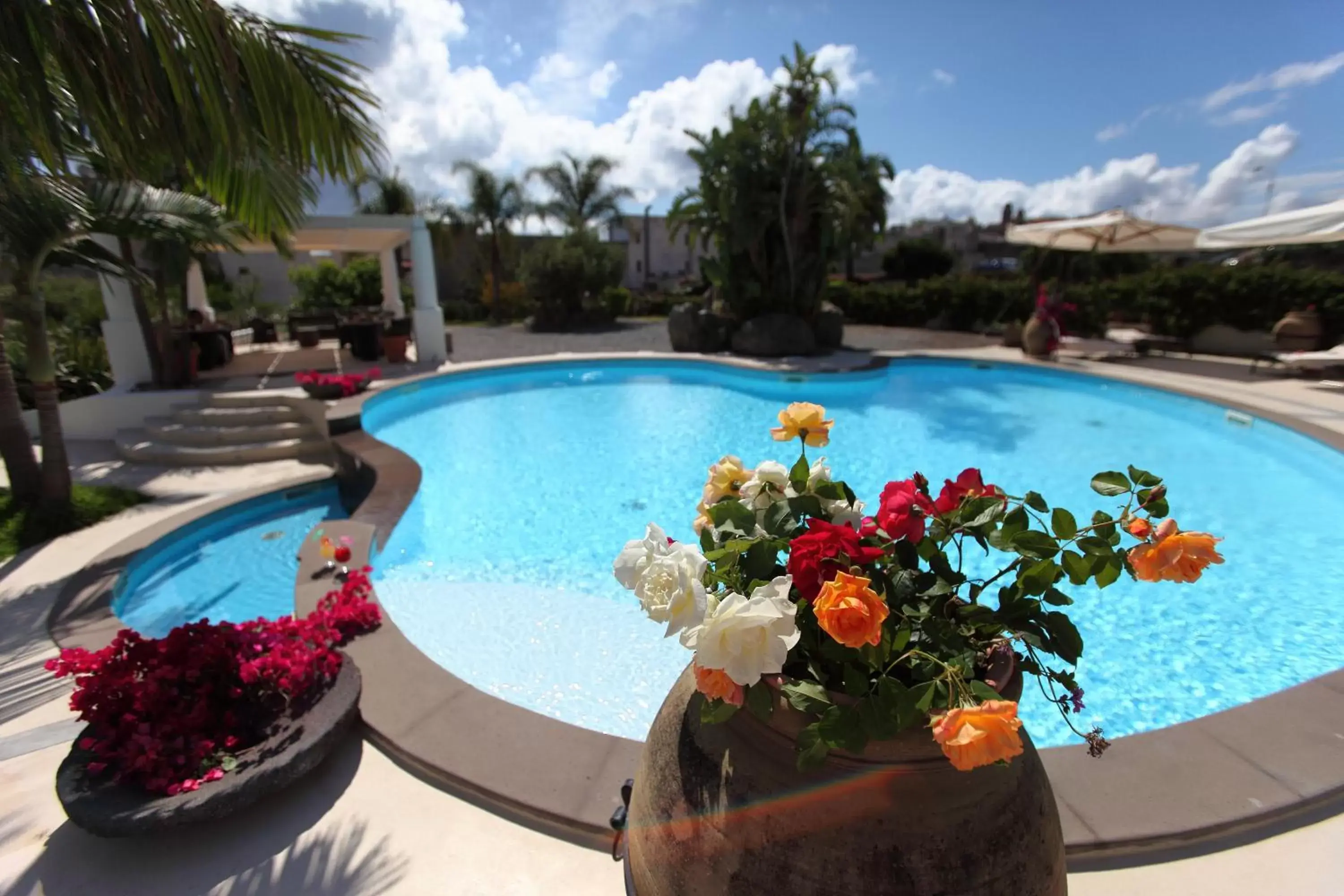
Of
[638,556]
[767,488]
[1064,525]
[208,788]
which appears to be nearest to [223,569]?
[208,788]

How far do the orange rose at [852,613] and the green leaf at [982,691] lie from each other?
0.22 meters

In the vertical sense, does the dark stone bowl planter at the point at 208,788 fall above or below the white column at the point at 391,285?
below

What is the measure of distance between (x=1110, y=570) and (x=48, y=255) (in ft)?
26.7

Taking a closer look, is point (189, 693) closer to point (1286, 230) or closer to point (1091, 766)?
point (1091, 766)

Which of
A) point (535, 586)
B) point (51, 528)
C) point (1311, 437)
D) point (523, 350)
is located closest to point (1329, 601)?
point (1311, 437)

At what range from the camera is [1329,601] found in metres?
5.08

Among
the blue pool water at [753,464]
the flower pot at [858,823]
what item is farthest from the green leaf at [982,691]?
the blue pool water at [753,464]

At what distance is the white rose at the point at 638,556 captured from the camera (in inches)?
56.0

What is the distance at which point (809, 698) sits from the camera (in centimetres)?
130

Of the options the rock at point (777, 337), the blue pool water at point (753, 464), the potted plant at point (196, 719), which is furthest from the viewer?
the rock at point (777, 337)

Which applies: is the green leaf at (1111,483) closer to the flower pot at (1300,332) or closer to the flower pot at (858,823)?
the flower pot at (858,823)

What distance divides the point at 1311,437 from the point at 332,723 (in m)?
11.6

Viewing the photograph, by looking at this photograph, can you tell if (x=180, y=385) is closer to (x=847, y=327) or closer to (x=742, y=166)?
(x=742, y=166)

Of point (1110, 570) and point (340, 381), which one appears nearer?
point (1110, 570)
